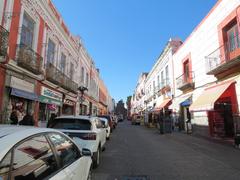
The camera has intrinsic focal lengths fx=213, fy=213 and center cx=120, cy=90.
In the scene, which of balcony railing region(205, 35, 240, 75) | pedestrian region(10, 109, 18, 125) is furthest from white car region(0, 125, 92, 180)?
balcony railing region(205, 35, 240, 75)

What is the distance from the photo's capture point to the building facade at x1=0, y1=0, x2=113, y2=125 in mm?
10227

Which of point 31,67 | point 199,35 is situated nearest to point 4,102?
point 31,67

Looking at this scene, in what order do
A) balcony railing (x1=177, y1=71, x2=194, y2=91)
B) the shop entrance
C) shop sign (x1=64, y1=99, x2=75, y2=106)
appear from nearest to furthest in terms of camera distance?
the shop entrance
balcony railing (x1=177, y1=71, x2=194, y2=91)
shop sign (x1=64, y1=99, x2=75, y2=106)

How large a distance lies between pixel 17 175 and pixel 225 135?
14819 mm

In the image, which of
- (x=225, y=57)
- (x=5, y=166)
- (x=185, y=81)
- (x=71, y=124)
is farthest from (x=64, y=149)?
(x=185, y=81)

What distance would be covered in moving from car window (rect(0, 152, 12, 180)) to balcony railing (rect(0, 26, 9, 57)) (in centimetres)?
854

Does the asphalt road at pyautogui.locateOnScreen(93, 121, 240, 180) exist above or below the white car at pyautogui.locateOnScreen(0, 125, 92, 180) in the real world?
below

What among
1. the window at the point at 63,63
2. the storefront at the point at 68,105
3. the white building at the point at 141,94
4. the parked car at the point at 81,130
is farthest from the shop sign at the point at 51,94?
the white building at the point at 141,94

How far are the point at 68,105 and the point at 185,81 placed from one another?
1159cm

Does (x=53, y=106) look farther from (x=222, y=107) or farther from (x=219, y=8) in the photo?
(x=219, y=8)

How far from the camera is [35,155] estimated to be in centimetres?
238

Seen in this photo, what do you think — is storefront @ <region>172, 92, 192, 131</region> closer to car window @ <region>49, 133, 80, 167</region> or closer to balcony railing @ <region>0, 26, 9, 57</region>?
balcony railing @ <region>0, 26, 9, 57</region>

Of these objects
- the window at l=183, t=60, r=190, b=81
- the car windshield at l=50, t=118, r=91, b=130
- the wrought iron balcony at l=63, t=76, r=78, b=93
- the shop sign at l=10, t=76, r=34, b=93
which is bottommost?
the car windshield at l=50, t=118, r=91, b=130

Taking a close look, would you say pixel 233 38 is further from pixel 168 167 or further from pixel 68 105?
pixel 68 105
